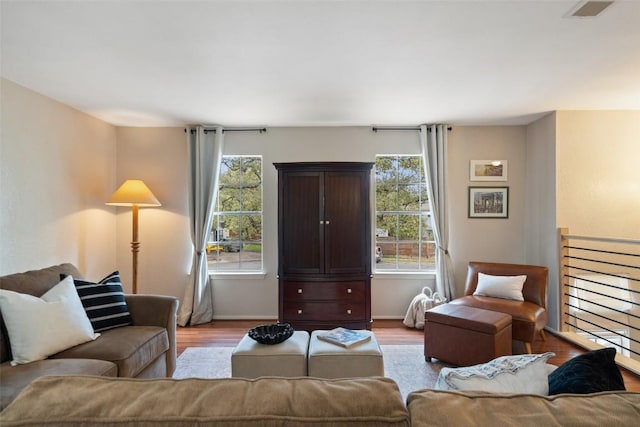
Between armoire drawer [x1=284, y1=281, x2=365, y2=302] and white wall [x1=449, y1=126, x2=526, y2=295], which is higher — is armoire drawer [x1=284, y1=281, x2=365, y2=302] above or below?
below

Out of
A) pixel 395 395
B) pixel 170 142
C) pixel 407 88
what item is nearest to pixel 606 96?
pixel 407 88

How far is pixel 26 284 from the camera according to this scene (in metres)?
2.18

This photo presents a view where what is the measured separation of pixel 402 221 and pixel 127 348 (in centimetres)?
331

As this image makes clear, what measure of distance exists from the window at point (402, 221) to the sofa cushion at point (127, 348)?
279 centimetres

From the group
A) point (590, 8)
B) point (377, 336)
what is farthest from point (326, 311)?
point (590, 8)

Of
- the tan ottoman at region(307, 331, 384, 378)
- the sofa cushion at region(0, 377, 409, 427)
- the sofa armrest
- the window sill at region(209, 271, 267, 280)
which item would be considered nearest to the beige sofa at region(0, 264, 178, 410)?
the sofa armrest

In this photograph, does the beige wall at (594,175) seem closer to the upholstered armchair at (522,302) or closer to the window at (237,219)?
the upholstered armchair at (522,302)

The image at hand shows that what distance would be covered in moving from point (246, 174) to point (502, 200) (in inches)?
132

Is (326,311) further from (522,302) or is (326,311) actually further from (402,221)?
(522,302)

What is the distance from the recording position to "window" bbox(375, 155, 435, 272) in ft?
14.1

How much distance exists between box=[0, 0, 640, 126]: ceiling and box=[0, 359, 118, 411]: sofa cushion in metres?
1.98

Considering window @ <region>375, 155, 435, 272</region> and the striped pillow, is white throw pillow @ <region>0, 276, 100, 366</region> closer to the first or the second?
the striped pillow

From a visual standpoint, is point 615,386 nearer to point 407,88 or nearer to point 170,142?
point 407,88

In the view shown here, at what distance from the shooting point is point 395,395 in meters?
0.74
